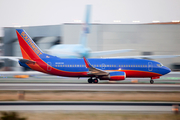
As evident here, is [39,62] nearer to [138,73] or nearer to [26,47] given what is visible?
[26,47]

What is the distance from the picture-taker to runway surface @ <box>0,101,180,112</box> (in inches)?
592

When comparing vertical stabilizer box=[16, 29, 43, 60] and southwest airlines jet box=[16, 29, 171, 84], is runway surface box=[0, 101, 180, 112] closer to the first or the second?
southwest airlines jet box=[16, 29, 171, 84]

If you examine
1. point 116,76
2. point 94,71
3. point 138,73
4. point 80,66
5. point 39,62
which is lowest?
point 116,76

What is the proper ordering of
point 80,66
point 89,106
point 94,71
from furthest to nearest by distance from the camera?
point 80,66 → point 94,71 → point 89,106

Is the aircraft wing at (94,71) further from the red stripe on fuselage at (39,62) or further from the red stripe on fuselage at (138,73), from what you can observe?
the red stripe on fuselage at (138,73)

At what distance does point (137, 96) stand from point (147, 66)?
13.3 metres

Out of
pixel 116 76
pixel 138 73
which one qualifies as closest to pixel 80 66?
pixel 116 76

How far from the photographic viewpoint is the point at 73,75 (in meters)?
33.0

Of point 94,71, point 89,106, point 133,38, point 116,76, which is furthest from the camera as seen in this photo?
point 133,38

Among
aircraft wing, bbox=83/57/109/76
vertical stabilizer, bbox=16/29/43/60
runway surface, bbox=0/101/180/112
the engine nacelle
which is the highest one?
vertical stabilizer, bbox=16/29/43/60

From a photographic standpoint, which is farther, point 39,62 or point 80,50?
point 80,50

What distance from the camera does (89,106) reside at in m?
16.0

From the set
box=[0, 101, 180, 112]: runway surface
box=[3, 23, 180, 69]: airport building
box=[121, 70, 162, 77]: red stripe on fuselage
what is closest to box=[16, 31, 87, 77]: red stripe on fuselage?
box=[121, 70, 162, 77]: red stripe on fuselage

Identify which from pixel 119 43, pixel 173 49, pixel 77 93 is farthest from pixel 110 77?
pixel 173 49
